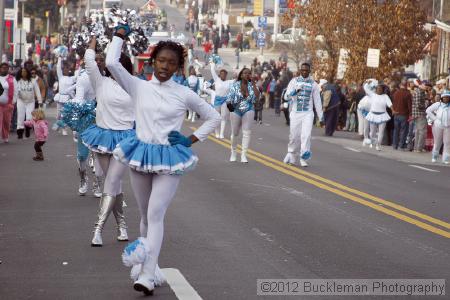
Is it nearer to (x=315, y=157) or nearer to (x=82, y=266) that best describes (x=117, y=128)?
(x=82, y=266)

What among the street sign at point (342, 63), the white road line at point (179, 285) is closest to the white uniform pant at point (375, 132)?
the street sign at point (342, 63)

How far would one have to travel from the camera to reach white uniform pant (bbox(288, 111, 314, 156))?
77.2ft

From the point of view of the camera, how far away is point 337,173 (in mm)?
22547

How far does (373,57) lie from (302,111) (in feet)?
66.8

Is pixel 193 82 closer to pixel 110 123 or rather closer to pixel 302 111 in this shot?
pixel 302 111

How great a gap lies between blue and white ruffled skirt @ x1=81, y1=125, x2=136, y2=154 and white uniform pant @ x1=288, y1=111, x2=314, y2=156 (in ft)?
35.5

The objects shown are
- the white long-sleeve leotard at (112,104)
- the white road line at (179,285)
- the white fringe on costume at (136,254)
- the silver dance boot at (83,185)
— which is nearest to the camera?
the white fringe on costume at (136,254)

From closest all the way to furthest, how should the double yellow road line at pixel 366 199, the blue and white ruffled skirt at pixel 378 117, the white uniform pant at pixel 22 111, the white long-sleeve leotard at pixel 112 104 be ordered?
the white long-sleeve leotard at pixel 112 104, the double yellow road line at pixel 366 199, the white uniform pant at pixel 22 111, the blue and white ruffled skirt at pixel 378 117

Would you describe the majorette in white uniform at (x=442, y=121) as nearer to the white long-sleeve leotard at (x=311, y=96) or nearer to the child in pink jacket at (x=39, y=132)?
the white long-sleeve leotard at (x=311, y=96)

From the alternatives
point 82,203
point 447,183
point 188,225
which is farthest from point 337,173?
point 188,225

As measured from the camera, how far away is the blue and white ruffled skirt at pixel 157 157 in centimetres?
964

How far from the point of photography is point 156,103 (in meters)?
9.73

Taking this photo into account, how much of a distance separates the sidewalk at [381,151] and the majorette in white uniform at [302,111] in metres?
5.37

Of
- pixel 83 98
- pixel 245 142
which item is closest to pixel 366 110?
pixel 245 142
